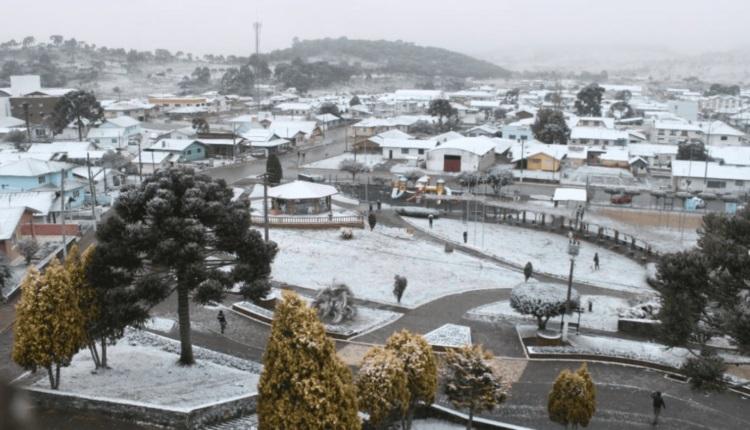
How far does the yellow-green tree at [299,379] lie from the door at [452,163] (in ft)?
135

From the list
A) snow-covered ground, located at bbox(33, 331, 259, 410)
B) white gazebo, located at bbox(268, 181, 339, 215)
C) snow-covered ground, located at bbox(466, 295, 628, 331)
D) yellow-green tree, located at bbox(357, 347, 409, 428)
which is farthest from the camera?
white gazebo, located at bbox(268, 181, 339, 215)

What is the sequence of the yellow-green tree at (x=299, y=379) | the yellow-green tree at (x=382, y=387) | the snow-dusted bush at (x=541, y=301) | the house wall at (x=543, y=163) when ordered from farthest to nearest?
1. the house wall at (x=543, y=163)
2. the snow-dusted bush at (x=541, y=301)
3. the yellow-green tree at (x=382, y=387)
4. the yellow-green tree at (x=299, y=379)

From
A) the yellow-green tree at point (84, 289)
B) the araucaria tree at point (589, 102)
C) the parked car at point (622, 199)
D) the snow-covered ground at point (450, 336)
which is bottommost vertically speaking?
the snow-covered ground at point (450, 336)

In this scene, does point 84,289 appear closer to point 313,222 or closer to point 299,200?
point 313,222

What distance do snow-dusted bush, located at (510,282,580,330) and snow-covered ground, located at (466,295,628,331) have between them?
4.80ft

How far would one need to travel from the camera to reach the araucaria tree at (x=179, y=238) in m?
15.0

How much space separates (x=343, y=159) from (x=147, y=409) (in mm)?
43074

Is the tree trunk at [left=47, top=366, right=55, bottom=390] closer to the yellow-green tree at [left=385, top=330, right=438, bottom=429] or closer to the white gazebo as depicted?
the yellow-green tree at [left=385, top=330, right=438, bottom=429]

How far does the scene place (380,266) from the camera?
2762 cm

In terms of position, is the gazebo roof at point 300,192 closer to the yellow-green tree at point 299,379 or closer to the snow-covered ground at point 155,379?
the snow-covered ground at point 155,379

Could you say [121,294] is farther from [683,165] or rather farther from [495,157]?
[495,157]

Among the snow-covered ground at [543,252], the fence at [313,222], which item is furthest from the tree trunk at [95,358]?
the snow-covered ground at [543,252]

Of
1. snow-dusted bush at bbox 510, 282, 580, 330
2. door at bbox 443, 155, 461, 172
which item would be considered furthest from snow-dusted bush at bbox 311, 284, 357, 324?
door at bbox 443, 155, 461, 172

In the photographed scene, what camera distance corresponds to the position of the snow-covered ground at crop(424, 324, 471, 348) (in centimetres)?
1980
